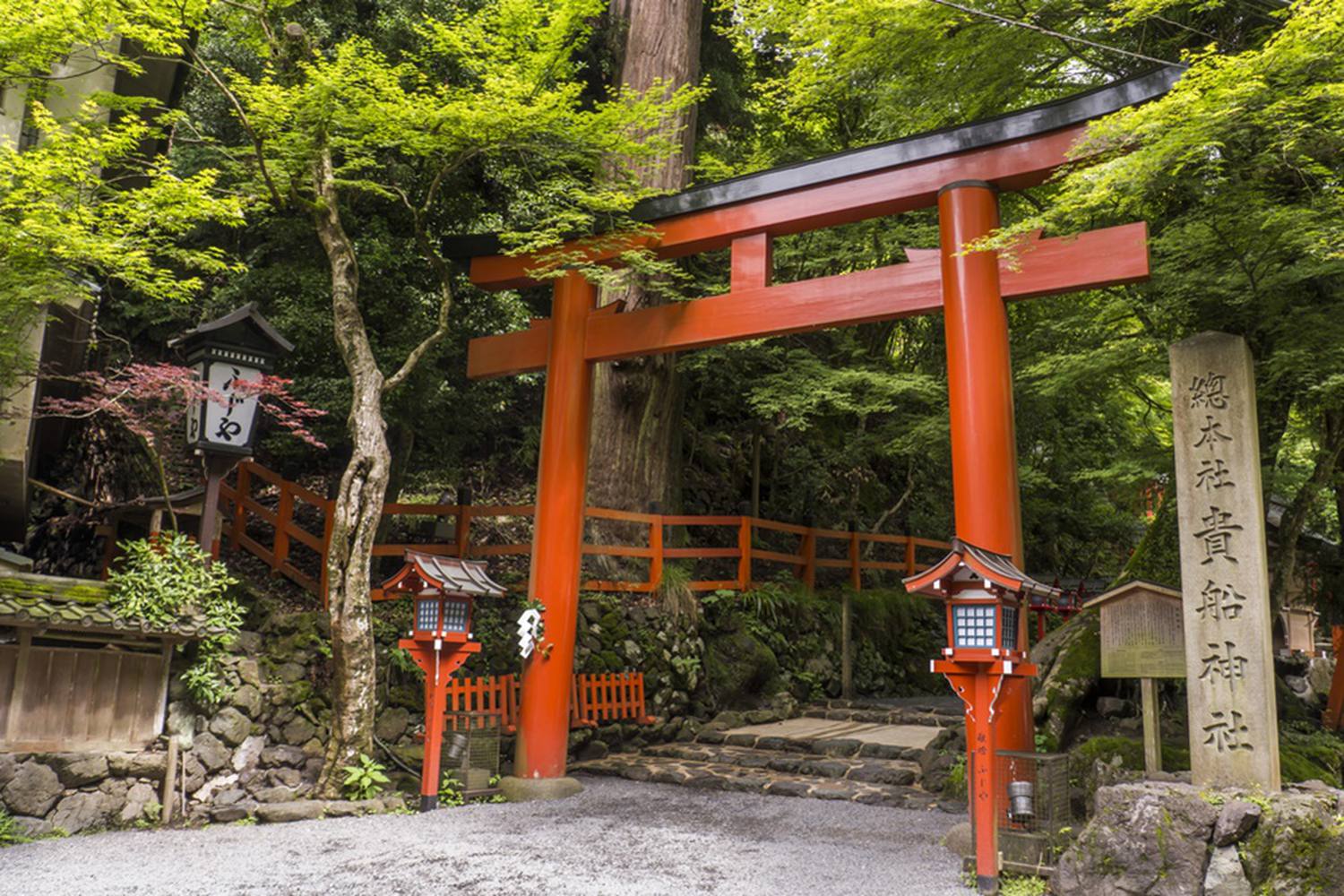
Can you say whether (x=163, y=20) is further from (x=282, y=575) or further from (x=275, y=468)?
(x=275, y=468)

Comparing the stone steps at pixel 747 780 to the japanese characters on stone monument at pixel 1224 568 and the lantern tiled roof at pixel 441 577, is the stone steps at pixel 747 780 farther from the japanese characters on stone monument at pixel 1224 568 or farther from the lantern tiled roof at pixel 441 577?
the japanese characters on stone monument at pixel 1224 568

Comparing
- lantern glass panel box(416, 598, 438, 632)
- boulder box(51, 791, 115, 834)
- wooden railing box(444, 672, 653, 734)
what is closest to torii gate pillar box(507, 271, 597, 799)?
wooden railing box(444, 672, 653, 734)

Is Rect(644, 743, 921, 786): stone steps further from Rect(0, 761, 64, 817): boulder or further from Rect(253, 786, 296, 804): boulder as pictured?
Rect(0, 761, 64, 817): boulder

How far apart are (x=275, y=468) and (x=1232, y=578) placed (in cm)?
1082

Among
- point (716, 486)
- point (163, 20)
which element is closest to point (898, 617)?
point (716, 486)

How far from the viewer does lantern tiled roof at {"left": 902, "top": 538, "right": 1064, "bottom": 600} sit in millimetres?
5344

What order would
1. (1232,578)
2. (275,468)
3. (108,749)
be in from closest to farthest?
(1232,578), (108,749), (275,468)

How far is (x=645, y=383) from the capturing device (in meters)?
11.7

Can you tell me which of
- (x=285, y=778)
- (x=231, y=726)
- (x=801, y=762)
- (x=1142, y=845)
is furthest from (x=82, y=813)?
(x=1142, y=845)

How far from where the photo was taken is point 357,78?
7488 mm

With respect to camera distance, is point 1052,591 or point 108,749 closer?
point 1052,591

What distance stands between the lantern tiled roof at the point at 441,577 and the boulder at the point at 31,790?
258cm

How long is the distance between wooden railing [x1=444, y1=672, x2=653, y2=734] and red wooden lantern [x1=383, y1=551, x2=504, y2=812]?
0.55 meters

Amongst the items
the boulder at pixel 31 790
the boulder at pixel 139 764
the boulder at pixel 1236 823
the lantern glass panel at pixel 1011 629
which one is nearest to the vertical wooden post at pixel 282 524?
the boulder at pixel 139 764
